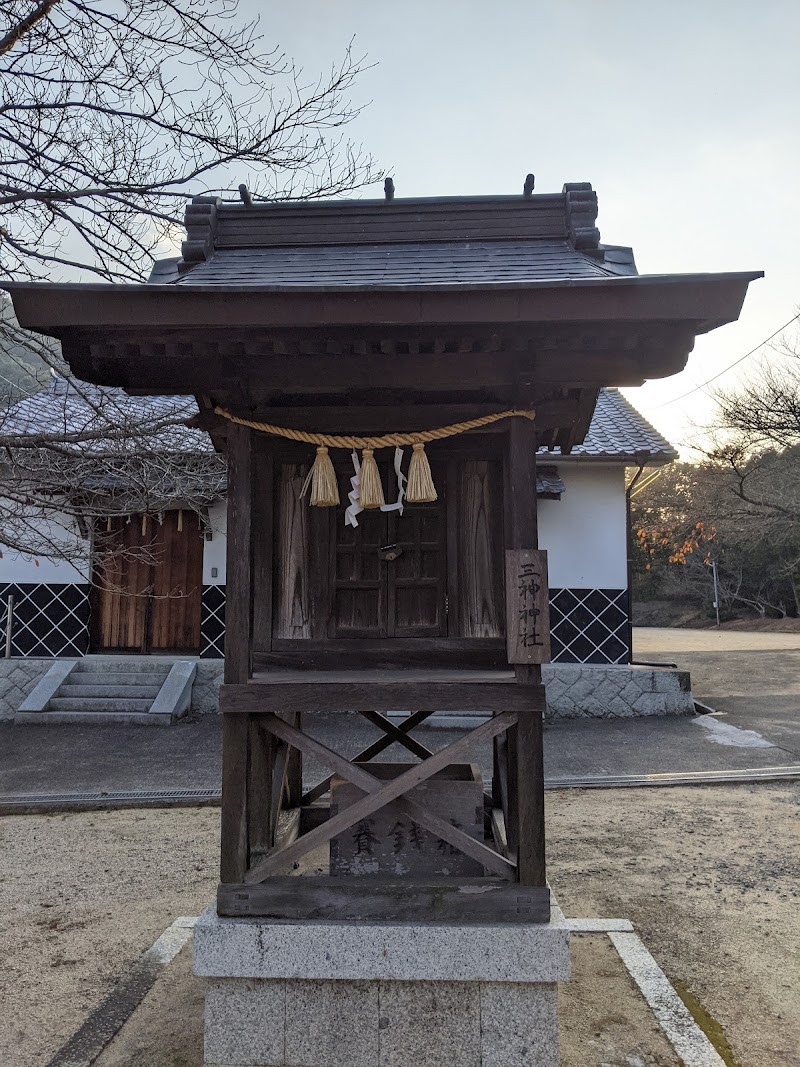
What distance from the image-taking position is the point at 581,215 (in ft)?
13.0

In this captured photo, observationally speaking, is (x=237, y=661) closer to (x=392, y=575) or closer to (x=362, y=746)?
(x=392, y=575)

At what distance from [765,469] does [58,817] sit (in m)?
21.5

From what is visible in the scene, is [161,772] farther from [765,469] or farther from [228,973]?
[765,469]

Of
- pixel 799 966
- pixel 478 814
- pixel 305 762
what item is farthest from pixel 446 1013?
pixel 305 762

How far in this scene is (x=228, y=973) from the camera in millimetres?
3211

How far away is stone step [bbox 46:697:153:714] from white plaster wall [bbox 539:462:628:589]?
721cm

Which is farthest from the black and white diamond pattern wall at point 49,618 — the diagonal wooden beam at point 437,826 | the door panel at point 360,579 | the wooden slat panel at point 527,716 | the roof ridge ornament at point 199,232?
the wooden slat panel at point 527,716

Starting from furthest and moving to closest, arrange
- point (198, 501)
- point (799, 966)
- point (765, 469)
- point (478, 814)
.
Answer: point (765, 469) → point (198, 501) → point (799, 966) → point (478, 814)

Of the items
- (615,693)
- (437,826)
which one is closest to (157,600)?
(615,693)

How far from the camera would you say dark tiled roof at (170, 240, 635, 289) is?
351 cm

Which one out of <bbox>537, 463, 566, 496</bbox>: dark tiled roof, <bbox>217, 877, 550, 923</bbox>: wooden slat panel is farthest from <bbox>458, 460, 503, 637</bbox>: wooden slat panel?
<bbox>537, 463, 566, 496</bbox>: dark tiled roof

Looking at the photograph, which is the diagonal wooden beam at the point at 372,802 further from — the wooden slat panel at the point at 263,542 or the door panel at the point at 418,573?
the wooden slat panel at the point at 263,542

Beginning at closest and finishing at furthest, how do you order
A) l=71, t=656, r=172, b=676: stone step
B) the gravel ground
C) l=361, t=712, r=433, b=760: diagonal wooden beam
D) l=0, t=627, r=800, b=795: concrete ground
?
the gravel ground < l=361, t=712, r=433, b=760: diagonal wooden beam < l=0, t=627, r=800, b=795: concrete ground < l=71, t=656, r=172, b=676: stone step

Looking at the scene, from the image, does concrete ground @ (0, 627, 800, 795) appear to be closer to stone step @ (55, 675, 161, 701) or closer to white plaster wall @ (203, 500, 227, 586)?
stone step @ (55, 675, 161, 701)
